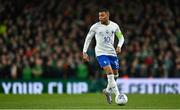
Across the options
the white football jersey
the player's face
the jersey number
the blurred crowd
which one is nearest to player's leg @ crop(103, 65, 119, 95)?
the white football jersey

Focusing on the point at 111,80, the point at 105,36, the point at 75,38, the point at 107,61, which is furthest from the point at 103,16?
the point at 75,38

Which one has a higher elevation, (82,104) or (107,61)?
(107,61)

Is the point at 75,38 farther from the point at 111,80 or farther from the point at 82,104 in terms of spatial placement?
the point at 111,80

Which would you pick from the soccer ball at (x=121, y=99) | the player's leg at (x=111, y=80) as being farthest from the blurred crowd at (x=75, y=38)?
the soccer ball at (x=121, y=99)

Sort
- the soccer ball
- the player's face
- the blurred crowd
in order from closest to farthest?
the soccer ball, the player's face, the blurred crowd

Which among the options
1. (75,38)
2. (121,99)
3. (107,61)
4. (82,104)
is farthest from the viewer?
(75,38)

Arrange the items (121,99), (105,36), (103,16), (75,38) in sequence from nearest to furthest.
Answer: (121,99) < (103,16) < (105,36) < (75,38)

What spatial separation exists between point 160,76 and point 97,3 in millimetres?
7138

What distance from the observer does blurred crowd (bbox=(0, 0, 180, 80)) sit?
28875 mm

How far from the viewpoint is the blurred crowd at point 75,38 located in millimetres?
28875

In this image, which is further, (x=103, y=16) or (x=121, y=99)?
(x=103, y=16)

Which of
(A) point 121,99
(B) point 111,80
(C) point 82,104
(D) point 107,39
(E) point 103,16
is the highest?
(E) point 103,16

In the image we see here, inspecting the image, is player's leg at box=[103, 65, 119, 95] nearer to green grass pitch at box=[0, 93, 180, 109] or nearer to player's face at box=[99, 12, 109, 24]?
green grass pitch at box=[0, 93, 180, 109]

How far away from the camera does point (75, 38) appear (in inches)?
1251
